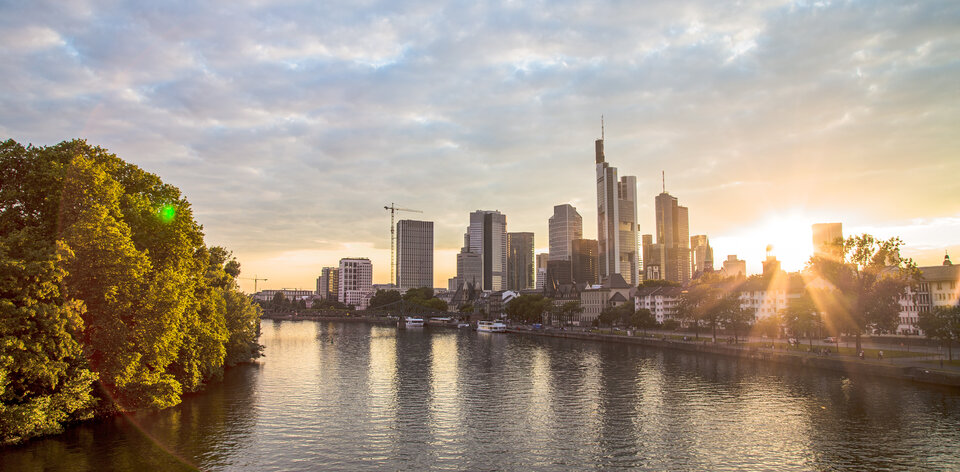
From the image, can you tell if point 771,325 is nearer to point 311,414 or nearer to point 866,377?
point 866,377

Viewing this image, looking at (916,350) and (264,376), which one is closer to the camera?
(264,376)

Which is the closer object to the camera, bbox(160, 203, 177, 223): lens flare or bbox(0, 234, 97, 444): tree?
bbox(0, 234, 97, 444): tree

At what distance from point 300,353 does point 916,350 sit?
99.6 meters

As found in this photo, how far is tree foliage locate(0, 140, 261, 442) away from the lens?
126ft

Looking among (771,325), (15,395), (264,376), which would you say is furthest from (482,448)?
(771,325)

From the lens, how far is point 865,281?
8619cm

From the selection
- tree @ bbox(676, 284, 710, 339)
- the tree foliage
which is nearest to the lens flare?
the tree foliage

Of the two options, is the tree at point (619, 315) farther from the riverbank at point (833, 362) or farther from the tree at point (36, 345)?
the tree at point (36, 345)

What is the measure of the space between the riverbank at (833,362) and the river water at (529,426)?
2397mm

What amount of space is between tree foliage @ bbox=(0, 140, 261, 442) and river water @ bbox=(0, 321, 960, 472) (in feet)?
9.96

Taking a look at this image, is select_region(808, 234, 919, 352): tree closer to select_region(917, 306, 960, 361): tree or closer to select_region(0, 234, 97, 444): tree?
select_region(917, 306, 960, 361): tree

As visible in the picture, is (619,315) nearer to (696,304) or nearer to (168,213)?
(696,304)

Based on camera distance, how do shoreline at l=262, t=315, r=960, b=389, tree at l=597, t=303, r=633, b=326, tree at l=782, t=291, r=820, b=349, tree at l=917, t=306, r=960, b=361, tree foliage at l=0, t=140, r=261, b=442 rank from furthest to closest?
tree at l=597, t=303, r=633, b=326 → tree at l=782, t=291, r=820, b=349 → tree at l=917, t=306, r=960, b=361 → shoreline at l=262, t=315, r=960, b=389 → tree foliage at l=0, t=140, r=261, b=442

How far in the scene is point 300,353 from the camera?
114m
